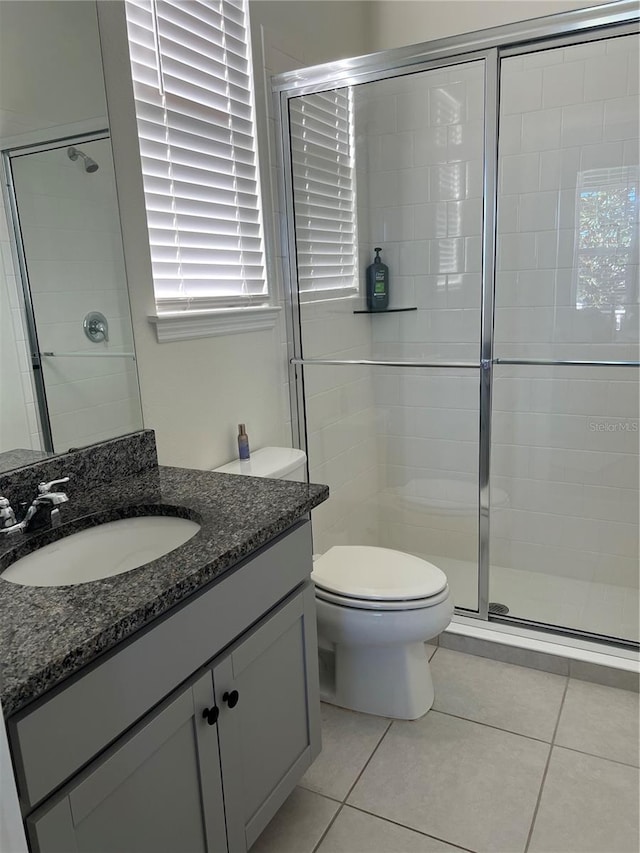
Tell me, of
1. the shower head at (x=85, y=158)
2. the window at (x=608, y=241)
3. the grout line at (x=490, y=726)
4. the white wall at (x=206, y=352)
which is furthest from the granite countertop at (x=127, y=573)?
the window at (x=608, y=241)

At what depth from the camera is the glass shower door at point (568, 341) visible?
2484 millimetres

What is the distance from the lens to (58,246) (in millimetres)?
1565

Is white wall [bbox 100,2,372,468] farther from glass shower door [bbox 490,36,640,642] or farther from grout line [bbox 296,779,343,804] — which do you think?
grout line [bbox 296,779,343,804]

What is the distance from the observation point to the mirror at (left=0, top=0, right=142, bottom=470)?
4.75 ft

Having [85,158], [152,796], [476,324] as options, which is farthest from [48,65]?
[476,324]

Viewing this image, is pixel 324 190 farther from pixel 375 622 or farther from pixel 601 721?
pixel 601 721

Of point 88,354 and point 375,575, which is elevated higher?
point 88,354

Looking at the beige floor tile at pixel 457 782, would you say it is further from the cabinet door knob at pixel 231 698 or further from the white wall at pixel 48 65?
the white wall at pixel 48 65

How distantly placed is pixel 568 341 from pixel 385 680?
165 cm

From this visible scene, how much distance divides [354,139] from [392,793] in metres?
2.49

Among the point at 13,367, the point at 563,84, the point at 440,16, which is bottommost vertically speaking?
the point at 13,367

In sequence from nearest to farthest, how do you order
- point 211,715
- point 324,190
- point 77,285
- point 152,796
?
point 152,796 → point 211,715 → point 77,285 → point 324,190

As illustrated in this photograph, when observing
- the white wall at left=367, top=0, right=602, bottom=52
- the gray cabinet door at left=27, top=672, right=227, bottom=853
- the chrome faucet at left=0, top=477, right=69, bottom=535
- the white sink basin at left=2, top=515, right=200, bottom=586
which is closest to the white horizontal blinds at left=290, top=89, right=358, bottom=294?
the white wall at left=367, top=0, right=602, bottom=52

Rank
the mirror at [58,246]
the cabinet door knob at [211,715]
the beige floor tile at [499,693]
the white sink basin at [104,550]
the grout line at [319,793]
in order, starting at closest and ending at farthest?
1. the cabinet door knob at [211,715]
2. the white sink basin at [104,550]
3. the mirror at [58,246]
4. the grout line at [319,793]
5. the beige floor tile at [499,693]
